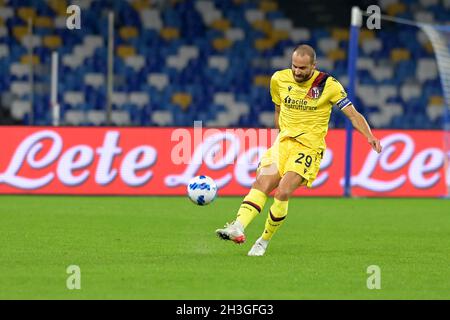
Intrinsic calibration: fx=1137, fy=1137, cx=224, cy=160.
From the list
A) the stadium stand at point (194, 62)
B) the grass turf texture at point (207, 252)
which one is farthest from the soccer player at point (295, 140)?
the stadium stand at point (194, 62)

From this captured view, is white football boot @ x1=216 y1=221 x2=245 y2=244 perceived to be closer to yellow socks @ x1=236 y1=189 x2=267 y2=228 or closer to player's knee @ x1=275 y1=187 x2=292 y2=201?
yellow socks @ x1=236 y1=189 x2=267 y2=228

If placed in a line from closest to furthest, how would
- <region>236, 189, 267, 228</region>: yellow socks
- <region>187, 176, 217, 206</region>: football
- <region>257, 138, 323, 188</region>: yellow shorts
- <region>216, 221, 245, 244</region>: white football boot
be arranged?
1. <region>216, 221, 245, 244</region>: white football boot
2. <region>236, 189, 267, 228</region>: yellow socks
3. <region>257, 138, 323, 188</region>: yellow shorts
4. <region>187, 176, 217, 206</region>: football

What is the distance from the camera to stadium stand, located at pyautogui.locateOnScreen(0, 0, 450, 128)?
1054 inches

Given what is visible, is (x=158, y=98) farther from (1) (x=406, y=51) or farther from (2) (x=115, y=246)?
(2) (x=115, y=246)

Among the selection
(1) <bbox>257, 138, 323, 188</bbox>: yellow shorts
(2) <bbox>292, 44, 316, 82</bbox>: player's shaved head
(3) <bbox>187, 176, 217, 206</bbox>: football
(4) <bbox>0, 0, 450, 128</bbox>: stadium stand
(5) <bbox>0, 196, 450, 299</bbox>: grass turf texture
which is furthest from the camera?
(4) <bbox>0, 0, 450, 128</bbox>: stadium stand

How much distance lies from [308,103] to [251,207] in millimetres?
1165

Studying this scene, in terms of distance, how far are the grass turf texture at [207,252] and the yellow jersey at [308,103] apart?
1.18m

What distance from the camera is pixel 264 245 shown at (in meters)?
10.9

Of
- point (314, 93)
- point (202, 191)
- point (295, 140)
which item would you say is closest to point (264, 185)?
point (295, 140)

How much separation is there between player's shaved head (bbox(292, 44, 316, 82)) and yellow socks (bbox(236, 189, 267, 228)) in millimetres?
1164

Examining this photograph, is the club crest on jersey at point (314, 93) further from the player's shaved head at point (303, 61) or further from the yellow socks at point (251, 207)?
the yellow socks at point (251, 207)

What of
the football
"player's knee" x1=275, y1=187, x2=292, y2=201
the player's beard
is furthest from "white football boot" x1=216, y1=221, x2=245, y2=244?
the player's beard

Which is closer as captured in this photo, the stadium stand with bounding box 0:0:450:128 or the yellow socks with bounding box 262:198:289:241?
the yellow socks with bounding box 262:198:289:241
